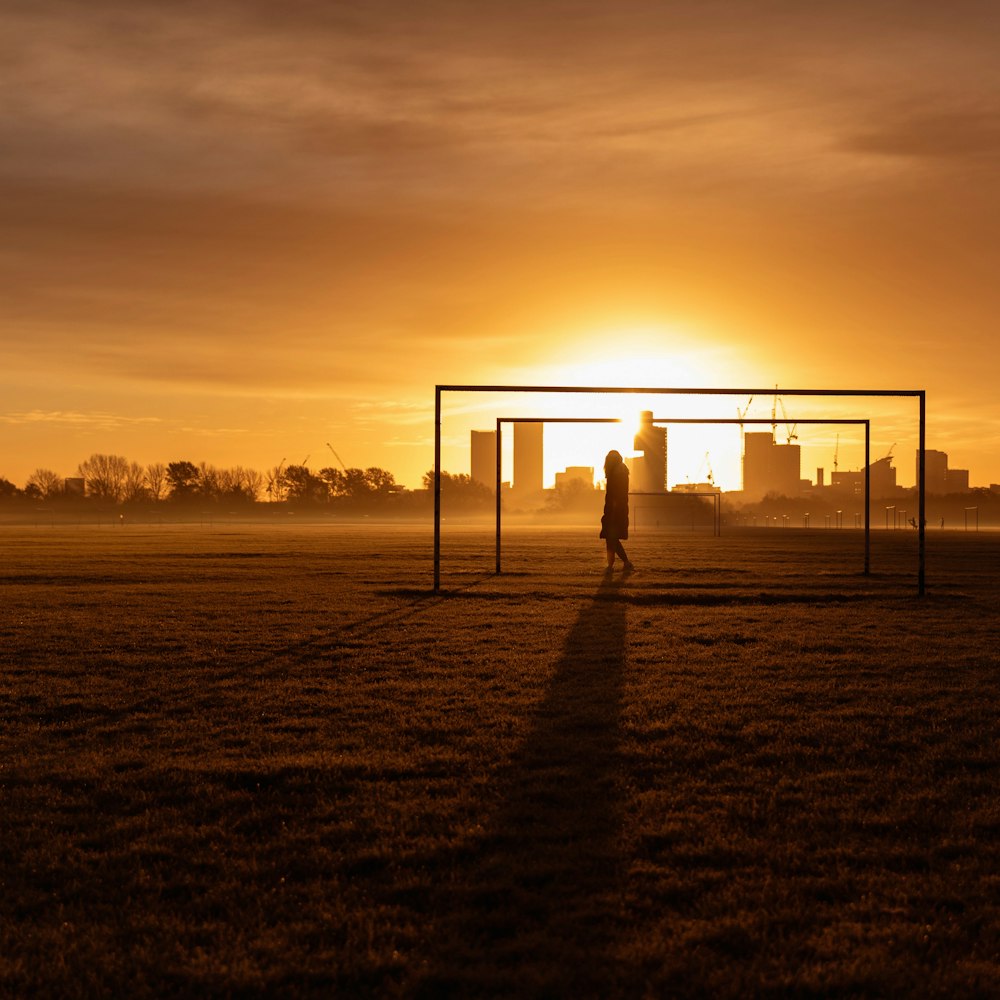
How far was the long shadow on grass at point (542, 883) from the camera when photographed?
130 inches

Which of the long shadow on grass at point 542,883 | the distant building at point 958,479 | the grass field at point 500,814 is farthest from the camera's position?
the distant building at point 958,479

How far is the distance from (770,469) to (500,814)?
91516 mm

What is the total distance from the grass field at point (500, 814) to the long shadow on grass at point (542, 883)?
1 centimetres

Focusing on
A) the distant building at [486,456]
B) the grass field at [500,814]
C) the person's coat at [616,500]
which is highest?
the distant building at [486,456]

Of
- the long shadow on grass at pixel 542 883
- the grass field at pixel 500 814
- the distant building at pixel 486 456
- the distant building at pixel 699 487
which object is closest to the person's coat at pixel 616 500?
the distant building at pixel 486 456

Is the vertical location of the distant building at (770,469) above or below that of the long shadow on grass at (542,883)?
above

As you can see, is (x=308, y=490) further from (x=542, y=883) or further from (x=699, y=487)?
(x=542, y=883)

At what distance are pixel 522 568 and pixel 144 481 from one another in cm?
14680

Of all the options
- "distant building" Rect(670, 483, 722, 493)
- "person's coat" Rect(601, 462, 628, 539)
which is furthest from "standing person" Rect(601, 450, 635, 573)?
"distant building" Rect(670, 483, 722, 493)

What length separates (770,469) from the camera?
93.3 meters

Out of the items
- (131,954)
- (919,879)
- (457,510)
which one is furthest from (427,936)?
(457,510)

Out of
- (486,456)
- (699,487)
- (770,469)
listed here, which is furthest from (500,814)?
(770,469)

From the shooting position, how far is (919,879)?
13.5 feet

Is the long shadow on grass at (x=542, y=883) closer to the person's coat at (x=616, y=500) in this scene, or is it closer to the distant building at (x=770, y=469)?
the person's coat at (x=616, y=500)
